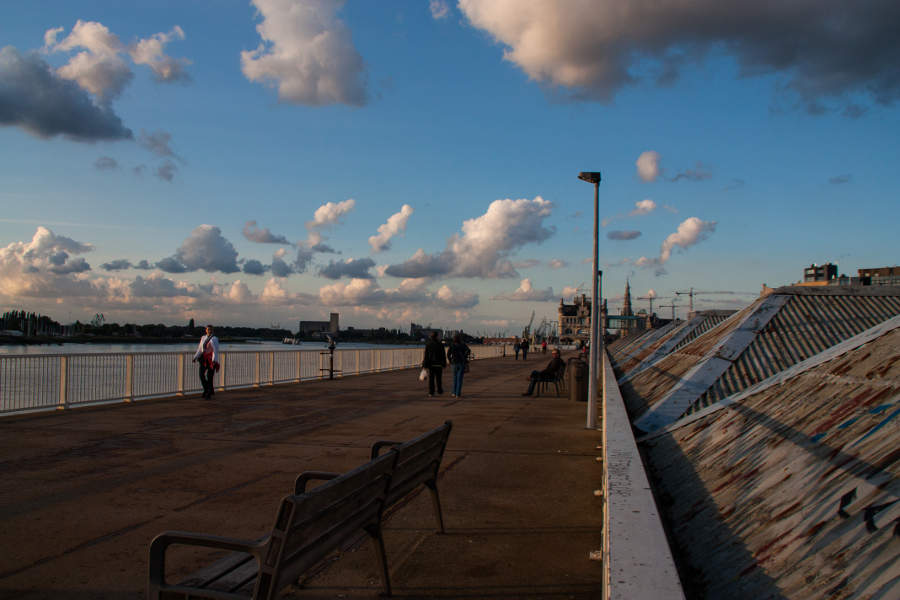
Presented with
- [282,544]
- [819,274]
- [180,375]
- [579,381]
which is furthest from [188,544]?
[819,274]

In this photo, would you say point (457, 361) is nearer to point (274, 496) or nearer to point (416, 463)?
point (274, 496)

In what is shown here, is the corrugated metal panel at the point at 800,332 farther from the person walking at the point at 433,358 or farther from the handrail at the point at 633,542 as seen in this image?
the person walking at the point at 433,358

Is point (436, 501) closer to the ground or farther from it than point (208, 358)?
closer to the ground

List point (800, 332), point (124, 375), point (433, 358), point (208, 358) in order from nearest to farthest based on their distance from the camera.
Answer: point (800, 332) → point (124, 375) → point (208, 358) → point (433, 358)

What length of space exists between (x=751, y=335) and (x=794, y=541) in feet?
24.0

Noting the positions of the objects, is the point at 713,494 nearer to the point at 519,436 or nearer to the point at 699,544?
the point at 699,544

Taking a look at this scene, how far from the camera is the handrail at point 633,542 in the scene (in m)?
2.14

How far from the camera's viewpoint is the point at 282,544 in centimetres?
304

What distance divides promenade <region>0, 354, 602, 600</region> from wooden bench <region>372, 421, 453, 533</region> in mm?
460

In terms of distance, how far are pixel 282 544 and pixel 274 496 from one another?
12.2ft

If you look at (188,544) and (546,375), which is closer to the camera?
(188,544)

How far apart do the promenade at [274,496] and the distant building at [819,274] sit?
58.9 meters

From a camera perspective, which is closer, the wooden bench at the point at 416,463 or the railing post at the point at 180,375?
the wooden bench at the point at 416,463

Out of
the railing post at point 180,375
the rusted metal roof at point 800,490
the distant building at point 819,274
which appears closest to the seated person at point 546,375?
the railing post at point 180,375
